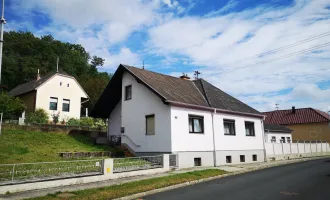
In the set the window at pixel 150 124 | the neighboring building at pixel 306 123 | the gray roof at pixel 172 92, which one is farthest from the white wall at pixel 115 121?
the neighboring building at pixel 306 123

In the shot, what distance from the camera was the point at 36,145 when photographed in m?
16.3

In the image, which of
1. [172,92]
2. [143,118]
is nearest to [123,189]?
[143,118]

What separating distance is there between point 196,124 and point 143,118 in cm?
376

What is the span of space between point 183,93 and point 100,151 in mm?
7218

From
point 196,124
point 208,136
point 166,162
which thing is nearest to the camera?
point 166,162

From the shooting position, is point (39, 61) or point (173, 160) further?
point (39, 61)

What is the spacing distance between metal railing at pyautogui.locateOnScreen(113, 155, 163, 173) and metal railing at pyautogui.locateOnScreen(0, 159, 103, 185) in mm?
1201

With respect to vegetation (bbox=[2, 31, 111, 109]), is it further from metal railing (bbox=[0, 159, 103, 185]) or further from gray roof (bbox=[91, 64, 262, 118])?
metal railing (bbox=[0, 159, 103, 185])

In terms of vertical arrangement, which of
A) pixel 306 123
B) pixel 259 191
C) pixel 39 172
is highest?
pixel 306 123

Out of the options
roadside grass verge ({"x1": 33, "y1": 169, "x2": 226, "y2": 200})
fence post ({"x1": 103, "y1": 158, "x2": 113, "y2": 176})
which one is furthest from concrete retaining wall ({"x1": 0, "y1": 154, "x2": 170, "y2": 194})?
roadside grass verge ({"x1": 33, "y1": 169, "x2": 226, "y2": 200})

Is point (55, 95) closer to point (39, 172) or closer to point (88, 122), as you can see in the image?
point (88, 122)

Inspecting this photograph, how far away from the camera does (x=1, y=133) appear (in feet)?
57.1

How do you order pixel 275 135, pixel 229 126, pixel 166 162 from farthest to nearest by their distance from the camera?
1. pixel 275 135
2. pixel 229 126
3. pixel 166 162

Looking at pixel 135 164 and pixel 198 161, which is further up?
pixel 135 164
